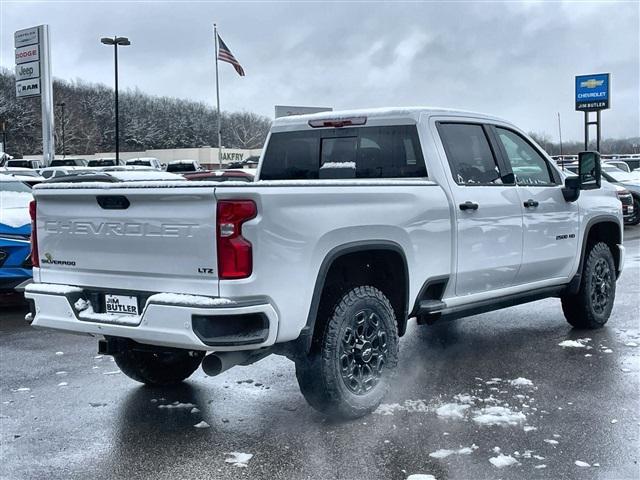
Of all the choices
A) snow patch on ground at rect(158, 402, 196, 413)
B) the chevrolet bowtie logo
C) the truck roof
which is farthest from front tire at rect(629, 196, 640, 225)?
the chevrolet bowtie logo

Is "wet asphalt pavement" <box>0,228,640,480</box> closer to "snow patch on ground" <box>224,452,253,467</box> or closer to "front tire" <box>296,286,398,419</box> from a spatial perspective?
"snow patch on ground" <box>224,452,253,467</box>

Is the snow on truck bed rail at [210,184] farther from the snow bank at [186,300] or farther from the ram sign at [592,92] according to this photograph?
the ram sign at [592,92]

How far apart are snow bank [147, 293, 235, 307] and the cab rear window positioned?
206cm

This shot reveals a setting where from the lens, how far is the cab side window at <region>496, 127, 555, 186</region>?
249 inches

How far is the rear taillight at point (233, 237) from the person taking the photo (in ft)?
13.2

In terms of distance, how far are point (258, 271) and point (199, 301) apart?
0.35m

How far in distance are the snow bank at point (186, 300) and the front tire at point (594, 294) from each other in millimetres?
4224

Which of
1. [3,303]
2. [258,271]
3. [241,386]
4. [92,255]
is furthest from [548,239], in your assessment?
[3,303]

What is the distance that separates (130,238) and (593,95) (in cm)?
3593

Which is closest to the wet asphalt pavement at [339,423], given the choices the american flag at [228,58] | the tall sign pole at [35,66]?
the american flag at [228,58]

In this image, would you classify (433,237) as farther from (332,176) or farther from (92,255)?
(92,255)

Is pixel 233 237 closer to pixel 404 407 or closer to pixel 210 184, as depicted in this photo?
pixel 210 184

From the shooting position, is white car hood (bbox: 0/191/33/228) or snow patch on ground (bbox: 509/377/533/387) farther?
white car hood (bbox: 0/191/33/228)

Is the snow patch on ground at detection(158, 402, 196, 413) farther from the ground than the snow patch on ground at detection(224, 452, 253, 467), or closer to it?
farther from the ground
